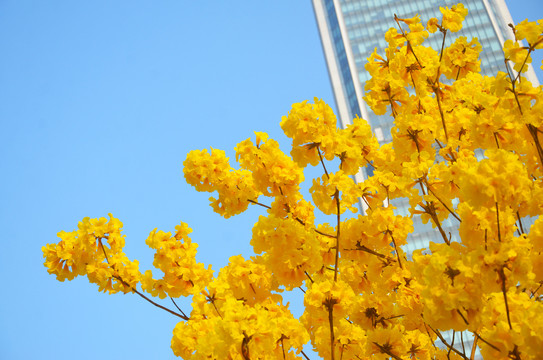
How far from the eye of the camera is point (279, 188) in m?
2.48

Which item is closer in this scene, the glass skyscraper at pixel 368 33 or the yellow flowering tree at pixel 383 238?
the yellow flowering tree at pixel 383 238

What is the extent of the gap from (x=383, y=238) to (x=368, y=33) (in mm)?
54986

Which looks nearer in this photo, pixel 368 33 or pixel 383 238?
pixel 383 238

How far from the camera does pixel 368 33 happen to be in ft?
177

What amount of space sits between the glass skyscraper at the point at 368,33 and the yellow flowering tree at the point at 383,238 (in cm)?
4483

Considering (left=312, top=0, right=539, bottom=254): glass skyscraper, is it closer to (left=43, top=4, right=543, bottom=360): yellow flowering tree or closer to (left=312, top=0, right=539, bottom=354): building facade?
(left=312, top=0, right=539, bottom=354): building facade

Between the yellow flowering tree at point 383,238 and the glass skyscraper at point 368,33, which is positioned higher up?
the glass skyscraper at point 368,33

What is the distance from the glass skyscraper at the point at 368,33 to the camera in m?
49.9

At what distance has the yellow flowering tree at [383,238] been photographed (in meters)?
1.53

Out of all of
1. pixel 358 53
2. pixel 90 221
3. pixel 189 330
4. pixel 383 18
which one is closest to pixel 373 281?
pixel 189 330

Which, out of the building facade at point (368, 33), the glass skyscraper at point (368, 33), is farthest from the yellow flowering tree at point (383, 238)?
the building facade at point (368, 33)

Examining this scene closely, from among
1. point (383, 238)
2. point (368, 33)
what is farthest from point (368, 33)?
point (383, 238)

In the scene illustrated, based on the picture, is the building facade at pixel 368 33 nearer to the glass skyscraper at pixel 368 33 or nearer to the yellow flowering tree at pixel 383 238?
the glass skyscraper at pixel 368 33

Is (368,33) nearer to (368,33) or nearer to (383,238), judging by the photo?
(368,33)
